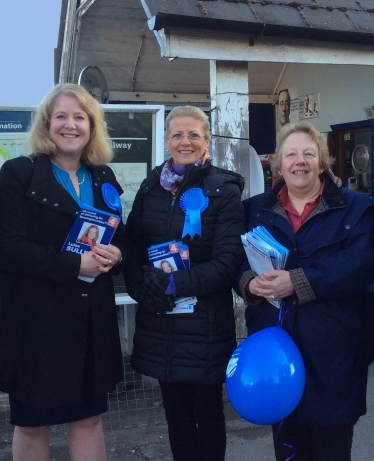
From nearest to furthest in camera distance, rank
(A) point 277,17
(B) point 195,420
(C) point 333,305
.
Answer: (C) point 333,305 < (B) point 195,420 < (A) point 277,17

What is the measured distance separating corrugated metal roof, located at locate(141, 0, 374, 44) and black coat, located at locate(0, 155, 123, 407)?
1.57 metres

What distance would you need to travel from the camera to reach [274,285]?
88.9 inches

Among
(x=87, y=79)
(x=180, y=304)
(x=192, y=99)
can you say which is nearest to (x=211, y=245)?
(x=180, y=304)

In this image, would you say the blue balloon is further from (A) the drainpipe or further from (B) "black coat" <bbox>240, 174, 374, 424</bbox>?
(A) the drainpipe

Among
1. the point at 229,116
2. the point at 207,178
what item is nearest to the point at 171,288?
the point at 207,178

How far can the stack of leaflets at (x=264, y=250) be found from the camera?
2256mm

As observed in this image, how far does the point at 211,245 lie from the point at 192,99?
16.2 ft

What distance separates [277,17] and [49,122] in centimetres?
208

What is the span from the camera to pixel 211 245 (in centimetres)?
258

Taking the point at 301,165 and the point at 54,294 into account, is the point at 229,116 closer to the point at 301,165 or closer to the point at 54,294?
the point at 301,165

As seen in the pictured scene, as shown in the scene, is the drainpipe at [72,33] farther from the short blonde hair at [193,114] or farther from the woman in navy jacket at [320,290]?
the woman in navy jacket at [320,290]

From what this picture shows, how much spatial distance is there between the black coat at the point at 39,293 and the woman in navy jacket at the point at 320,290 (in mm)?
767

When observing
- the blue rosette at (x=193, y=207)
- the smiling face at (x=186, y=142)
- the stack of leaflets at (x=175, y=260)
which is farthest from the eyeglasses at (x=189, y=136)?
the stack of leaflets at (x=175, y=260)

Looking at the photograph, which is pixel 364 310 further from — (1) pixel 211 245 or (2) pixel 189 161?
(2) pixel 189 161
